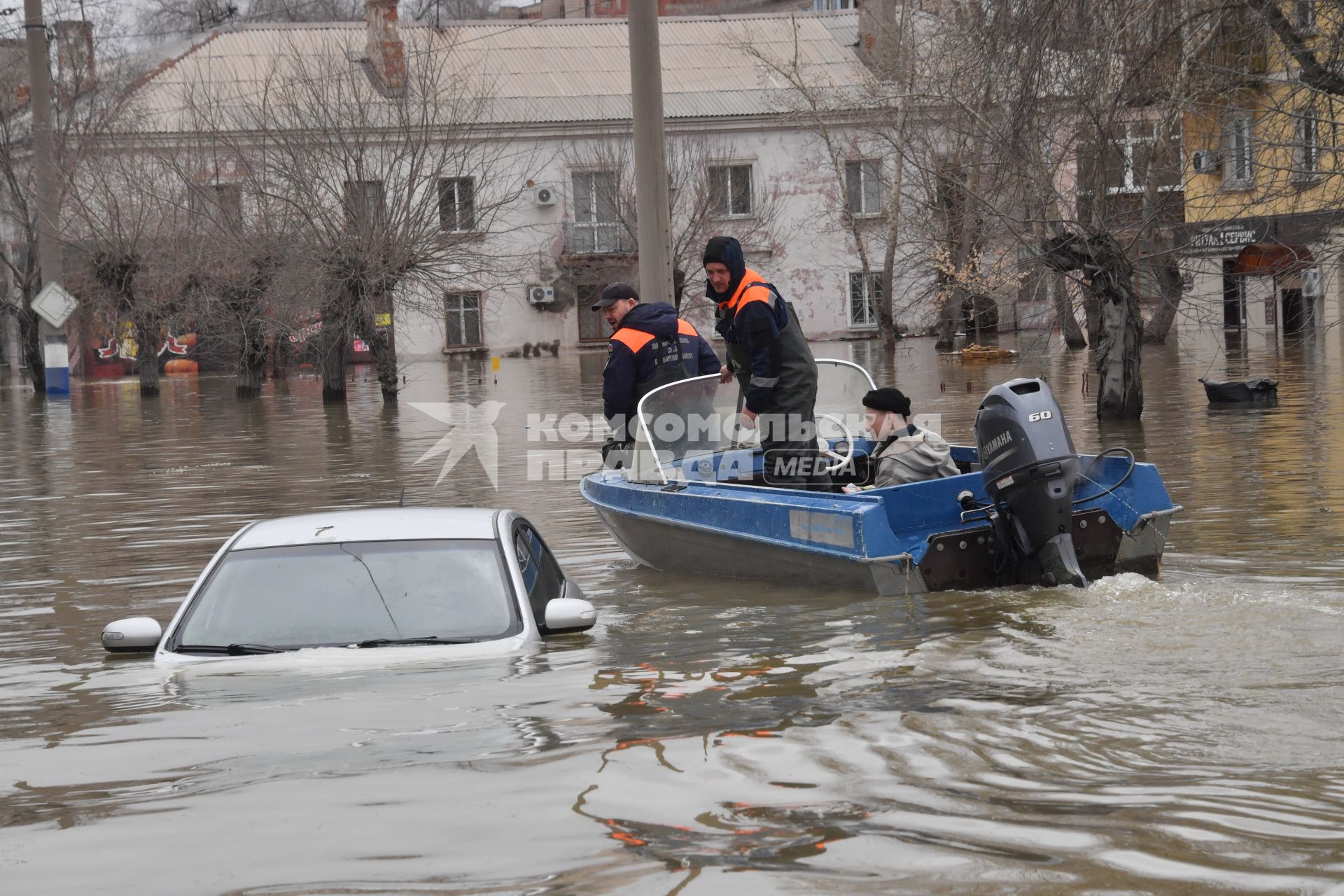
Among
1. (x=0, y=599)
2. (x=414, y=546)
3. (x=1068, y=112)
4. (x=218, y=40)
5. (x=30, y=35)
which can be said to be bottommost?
(x=0, y=599)

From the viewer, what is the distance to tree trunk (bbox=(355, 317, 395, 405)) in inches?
1266

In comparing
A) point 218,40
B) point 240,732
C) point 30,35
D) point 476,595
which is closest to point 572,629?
point 476,595

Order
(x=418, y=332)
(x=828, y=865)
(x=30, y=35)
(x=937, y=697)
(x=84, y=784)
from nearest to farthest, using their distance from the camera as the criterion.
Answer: (x=828, y=865), (x=84, y=784), (x=937, y=697), (x=30, y=35), (x=418, y=332)

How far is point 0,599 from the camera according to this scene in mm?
11078

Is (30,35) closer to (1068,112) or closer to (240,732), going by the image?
(1068,112)

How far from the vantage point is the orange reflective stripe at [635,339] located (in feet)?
38.2

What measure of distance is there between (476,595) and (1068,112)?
41.4ft

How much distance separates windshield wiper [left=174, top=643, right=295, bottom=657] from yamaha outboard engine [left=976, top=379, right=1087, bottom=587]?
4.16 metres

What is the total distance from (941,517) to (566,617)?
10.7ft

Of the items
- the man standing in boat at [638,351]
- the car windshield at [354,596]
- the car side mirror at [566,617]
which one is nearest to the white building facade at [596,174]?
the man standing in boat at [638,351]

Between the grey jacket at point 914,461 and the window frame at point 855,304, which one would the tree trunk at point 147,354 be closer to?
the window frame at point 855,304

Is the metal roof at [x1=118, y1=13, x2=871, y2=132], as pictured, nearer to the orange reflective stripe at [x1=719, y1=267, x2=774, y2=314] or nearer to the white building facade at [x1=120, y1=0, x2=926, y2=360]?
the white building facade at [x1=120, y1=0, x2=926, y2=360]

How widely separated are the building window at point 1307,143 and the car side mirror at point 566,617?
937cm

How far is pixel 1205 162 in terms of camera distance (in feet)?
58.1
